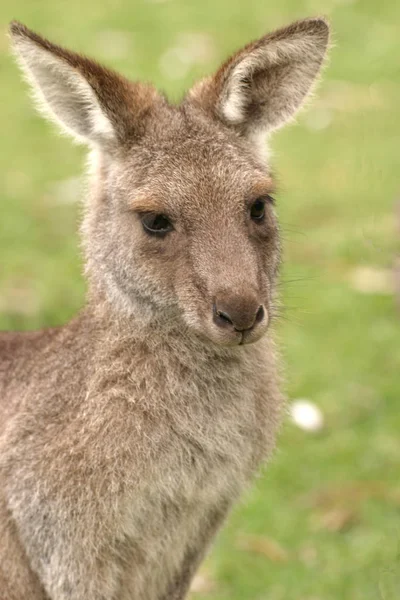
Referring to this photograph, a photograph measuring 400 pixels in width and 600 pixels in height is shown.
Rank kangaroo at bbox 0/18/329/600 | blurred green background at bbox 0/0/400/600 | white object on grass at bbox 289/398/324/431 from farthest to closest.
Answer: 1. white object on grass at bbox 289/398/324/431
2. blurred green background at bbox 0/0/400/600
3. kangaroo at bbox 0/18/329/600

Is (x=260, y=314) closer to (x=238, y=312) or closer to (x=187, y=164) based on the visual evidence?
(x=238, y=312)

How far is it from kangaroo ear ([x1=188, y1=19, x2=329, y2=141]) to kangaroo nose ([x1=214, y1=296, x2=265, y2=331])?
31.7 inches

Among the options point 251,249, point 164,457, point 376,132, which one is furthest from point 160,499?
point 376,132

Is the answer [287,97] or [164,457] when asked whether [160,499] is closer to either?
[164,457]

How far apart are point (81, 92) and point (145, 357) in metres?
0.92

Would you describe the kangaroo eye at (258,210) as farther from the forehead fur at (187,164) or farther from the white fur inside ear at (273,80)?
the white fur inside ear at (273,80)

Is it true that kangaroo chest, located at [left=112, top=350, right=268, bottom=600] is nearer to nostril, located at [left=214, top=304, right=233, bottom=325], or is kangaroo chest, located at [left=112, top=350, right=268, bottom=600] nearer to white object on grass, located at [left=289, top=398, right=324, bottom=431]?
nostril, located at [left=214, top=304, right=233, bottom=325]

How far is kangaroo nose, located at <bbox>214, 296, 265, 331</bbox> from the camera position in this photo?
140 inches

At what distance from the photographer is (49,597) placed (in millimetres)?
4031

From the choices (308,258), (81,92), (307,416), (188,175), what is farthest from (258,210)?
(308,258)

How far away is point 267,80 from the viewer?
13.8 feet

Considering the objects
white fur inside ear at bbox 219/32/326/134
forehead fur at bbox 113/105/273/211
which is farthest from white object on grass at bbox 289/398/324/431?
forehead fur at bbox 113/105/273/211

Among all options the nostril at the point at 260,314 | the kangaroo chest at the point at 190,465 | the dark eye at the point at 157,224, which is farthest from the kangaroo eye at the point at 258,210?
the kangaroo chest at the point at 190,465

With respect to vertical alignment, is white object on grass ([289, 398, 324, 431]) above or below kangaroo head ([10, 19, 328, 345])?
below
